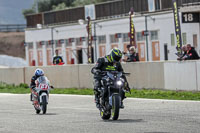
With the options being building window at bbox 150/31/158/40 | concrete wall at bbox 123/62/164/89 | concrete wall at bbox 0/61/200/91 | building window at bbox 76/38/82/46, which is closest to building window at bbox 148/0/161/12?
building window at bbox 150/31/158/40

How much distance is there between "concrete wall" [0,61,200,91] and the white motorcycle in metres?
6.70

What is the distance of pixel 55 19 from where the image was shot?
65625mm

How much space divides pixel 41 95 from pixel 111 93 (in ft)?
12.2

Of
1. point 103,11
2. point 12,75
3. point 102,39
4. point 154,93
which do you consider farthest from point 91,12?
point 154,93

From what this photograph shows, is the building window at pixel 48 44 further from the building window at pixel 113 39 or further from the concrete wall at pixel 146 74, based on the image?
the concrete wall at pixel 146 74

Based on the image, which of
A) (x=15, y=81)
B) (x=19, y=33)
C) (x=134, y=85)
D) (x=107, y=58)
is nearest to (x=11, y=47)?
(x=19, y=33)

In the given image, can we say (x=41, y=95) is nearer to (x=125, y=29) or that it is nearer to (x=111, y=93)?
(x=111, y=93)

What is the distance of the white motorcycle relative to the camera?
1652 centimetres

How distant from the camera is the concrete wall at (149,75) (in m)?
22.0

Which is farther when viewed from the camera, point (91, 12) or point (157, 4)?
point (91, 12)

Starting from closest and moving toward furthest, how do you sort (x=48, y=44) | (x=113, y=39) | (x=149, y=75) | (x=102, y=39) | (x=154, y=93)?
(x=154, y=93)
(x=149, y=75)
(x=113, y=39)
(x=102, y=39)
(x=48, y=44)

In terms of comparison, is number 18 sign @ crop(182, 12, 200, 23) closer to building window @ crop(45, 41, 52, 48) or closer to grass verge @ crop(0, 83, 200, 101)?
grass verge @ crop(0, 83, 200, 101)

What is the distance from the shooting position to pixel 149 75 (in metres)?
23.8

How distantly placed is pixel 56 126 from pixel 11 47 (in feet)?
287
